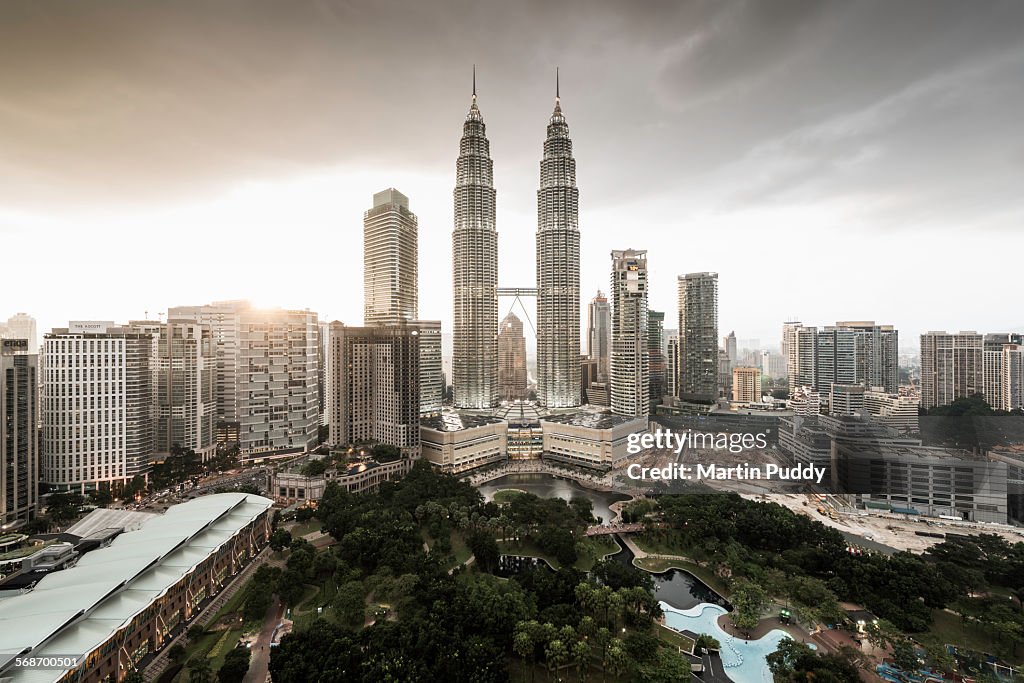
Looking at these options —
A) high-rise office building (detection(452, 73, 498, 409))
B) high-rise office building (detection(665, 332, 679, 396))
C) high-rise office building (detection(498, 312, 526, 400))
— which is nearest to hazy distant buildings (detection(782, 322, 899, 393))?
high-rise office building (detection(665, 332, 679, 396))

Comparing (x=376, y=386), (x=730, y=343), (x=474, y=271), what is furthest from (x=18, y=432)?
(x=730, y=343)

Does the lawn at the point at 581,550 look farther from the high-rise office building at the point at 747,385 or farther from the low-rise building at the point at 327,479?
the high-rise office building at the point at 747,385

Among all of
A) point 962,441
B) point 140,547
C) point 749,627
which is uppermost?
point 962,441

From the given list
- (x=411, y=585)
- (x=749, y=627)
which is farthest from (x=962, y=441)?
(x=411, y=585)

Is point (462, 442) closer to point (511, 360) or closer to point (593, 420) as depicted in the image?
point (593, 420)

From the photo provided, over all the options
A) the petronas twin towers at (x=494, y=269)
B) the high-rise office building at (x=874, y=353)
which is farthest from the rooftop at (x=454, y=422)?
the high-rise office building at (x=874, y=353)

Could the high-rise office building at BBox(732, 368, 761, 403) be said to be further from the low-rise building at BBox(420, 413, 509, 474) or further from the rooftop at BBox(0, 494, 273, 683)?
the rooftop at BBox(0, 494, 273, 683)

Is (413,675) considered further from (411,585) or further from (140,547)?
(140,547)
